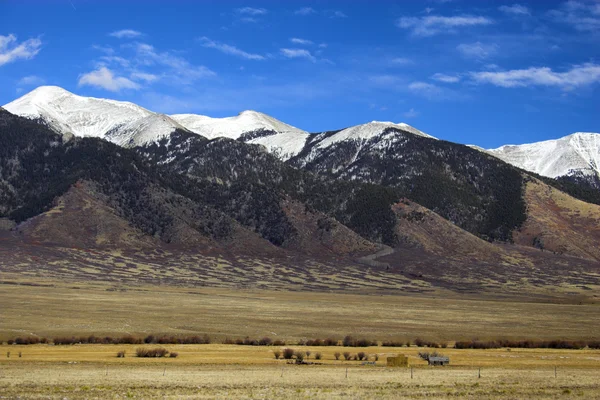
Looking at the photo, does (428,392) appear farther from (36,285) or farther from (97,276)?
(97,276)

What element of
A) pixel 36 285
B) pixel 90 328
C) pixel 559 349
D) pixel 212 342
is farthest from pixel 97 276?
pixel 559 349

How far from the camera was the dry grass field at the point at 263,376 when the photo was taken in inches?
1626

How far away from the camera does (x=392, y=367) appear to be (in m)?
57.3

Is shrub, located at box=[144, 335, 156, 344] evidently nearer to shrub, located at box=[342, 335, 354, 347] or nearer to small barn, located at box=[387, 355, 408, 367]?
shrub, located at box=[342, 335, 354, 347]

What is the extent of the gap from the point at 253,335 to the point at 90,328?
59.0 ft

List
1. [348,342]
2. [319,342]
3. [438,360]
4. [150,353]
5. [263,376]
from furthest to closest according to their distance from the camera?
[348,342], [319,342], [150,353], [438,360], [263,376]

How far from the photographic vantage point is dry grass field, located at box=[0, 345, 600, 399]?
41.3m

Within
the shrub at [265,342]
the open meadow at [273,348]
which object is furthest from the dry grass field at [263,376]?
the shrub at [265,342]

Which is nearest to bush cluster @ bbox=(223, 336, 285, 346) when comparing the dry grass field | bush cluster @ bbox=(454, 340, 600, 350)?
the dry grass field

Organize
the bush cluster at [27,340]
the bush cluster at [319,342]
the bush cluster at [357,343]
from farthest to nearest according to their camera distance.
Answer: the bush cluster at [357,343], the bush cluster at [319,342], the bush cluster at [27,340]

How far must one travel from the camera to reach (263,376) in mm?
49031

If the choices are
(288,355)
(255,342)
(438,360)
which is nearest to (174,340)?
(255,342)

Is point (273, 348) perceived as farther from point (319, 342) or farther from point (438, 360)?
point (438, 360)

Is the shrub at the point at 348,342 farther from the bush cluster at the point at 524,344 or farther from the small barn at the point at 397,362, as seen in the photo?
the small barn at the point at 397,362
